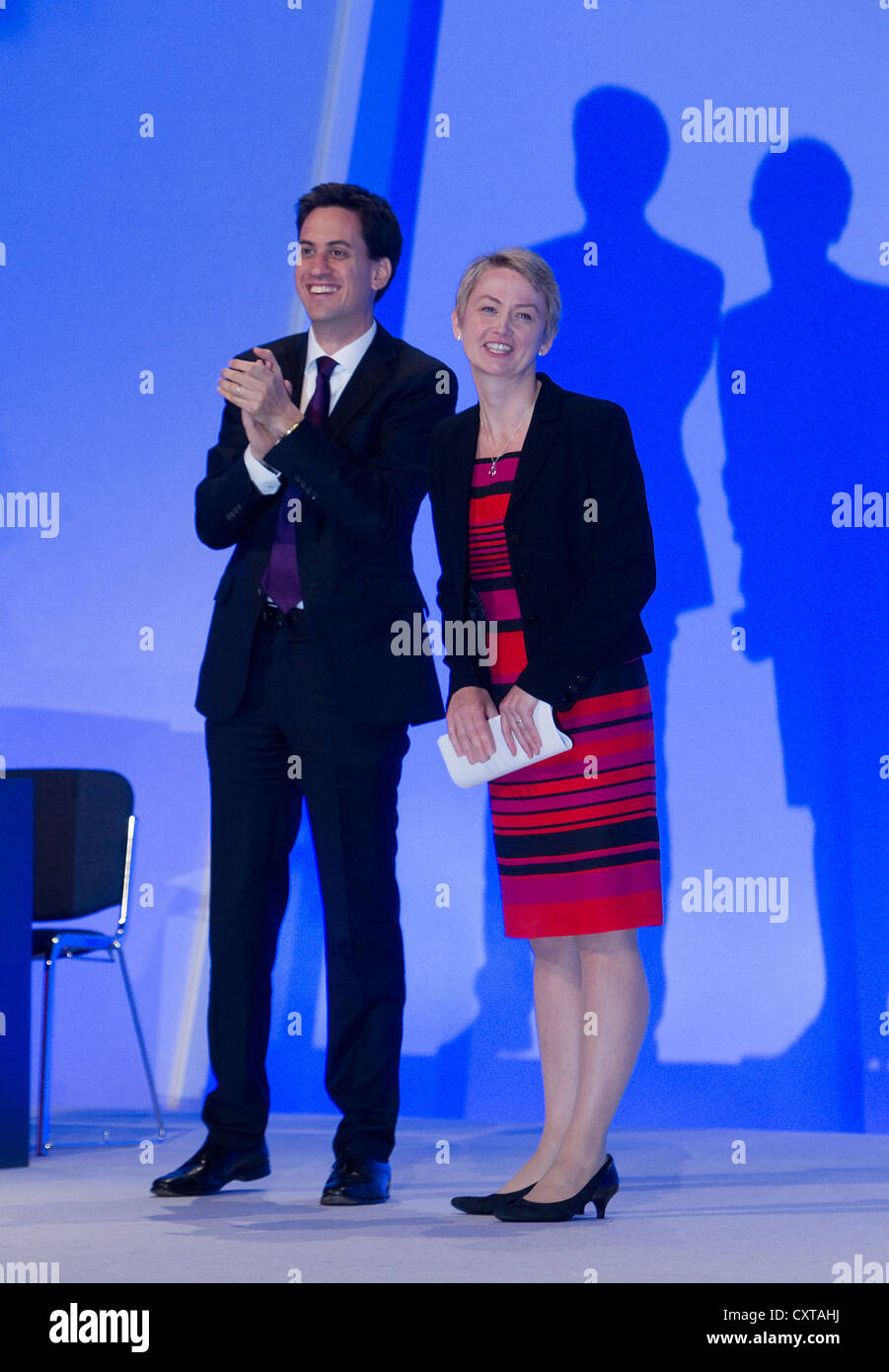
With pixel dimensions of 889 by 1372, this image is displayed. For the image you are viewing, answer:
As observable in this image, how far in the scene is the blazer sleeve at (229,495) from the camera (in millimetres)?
2938

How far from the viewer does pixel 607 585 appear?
8.83 ft

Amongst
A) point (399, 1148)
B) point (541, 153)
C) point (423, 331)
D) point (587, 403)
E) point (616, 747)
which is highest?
point (541, 153)

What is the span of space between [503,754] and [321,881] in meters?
0.46

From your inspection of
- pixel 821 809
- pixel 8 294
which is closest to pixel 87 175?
pixel 8 294

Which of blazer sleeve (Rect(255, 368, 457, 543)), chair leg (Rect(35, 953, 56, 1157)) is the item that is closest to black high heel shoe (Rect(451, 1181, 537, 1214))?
blazer sleeve (Rect(255, 368, 457, 543))

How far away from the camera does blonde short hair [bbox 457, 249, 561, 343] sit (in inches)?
109

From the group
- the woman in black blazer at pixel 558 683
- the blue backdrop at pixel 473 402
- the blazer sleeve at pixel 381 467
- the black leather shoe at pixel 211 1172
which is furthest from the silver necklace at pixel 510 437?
the blue backdrop at pixel 473 402

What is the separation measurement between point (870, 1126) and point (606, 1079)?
1.55 metres

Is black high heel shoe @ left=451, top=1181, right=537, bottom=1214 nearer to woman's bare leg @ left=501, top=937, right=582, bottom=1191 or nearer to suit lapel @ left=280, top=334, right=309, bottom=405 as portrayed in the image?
woman's bare leg @ left=501, top=937, right=582, bottom=1191

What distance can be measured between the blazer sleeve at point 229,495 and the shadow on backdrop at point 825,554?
149 centimetres

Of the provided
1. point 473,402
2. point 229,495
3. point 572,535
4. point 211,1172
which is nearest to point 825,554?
point 473,402

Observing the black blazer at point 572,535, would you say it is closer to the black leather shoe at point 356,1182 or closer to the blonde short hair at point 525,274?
the blonde short hair at point 525,274

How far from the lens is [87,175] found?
181 inches

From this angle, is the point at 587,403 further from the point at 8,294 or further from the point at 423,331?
the point at 8,294
